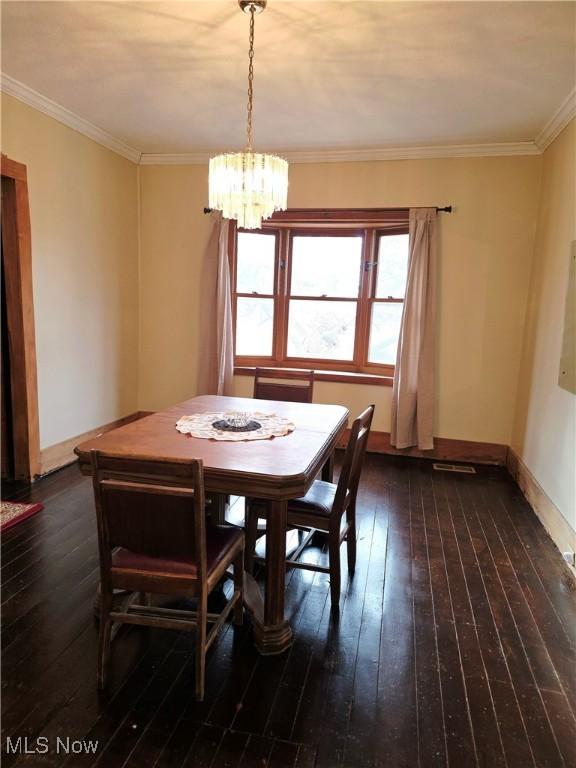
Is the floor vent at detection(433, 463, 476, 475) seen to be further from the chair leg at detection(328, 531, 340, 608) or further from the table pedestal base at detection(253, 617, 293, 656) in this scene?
the table pedestal base at detection(253, 617, 293, 656)

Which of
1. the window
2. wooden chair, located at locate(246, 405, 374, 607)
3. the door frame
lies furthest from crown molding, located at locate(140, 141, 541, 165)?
wooden chair, located at locate(246, 405, 374, 607)

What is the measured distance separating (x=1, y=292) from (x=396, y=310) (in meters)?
3.25

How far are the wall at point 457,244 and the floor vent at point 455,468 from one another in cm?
28

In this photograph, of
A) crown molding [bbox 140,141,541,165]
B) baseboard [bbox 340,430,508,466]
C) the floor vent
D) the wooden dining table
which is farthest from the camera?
baseboard [bbox 340,430,508,466]

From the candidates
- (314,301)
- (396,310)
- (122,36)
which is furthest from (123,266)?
(396,310)

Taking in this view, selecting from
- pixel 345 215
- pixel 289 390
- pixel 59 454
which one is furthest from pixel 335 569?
pixel 345 215

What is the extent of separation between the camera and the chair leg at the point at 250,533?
227cm

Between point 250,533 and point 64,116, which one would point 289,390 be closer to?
point 250,533

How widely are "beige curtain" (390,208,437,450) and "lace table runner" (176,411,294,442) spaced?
6.32 feet

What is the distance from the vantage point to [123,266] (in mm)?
4539

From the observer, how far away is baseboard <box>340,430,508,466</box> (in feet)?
14.1

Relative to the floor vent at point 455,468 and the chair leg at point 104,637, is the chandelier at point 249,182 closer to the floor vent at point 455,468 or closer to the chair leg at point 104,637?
the chair leg at point 104,637

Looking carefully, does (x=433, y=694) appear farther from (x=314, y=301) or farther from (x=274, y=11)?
(x=314, y=301)

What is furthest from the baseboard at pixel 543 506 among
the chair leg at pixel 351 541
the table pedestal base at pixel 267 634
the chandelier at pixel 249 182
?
the chandelier at pixel 249 182
